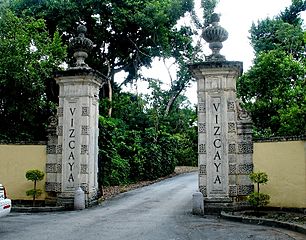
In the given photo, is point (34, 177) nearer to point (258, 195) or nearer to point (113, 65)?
point (258, 195)

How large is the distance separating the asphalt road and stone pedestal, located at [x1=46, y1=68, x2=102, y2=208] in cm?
→ 97

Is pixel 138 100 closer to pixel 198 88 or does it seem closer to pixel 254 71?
pixel 254 71

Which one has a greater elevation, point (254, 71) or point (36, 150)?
point (254, 71)

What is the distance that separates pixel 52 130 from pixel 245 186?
593cm

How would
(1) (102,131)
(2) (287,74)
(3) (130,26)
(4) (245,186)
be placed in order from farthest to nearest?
(3) (130,26) → (2) (287,74) → (1) (102,131) → (4) (245,186)

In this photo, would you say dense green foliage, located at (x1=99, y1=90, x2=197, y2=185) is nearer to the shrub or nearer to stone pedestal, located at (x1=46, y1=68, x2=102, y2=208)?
stone pedestal, located at (x1=46, y1=68, x2=102, y2=208)

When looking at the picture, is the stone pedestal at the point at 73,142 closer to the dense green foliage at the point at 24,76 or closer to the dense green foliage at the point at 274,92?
the dense green foliage at the point at 24,76

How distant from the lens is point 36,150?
508 inches

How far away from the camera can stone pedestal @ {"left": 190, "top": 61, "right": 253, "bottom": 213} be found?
37.3 ft

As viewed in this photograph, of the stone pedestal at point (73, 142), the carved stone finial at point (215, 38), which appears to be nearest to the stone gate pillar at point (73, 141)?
the stone pedestal at point (73, 142)

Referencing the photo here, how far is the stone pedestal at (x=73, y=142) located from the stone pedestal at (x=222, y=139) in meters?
3.36

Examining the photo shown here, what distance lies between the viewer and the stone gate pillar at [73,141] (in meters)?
12.5

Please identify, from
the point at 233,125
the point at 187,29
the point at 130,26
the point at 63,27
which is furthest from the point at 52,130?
the point at 187,29

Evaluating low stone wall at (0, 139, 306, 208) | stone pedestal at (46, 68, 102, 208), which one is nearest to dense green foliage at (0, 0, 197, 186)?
stone pedestal at (46, 68, 102, 208)
